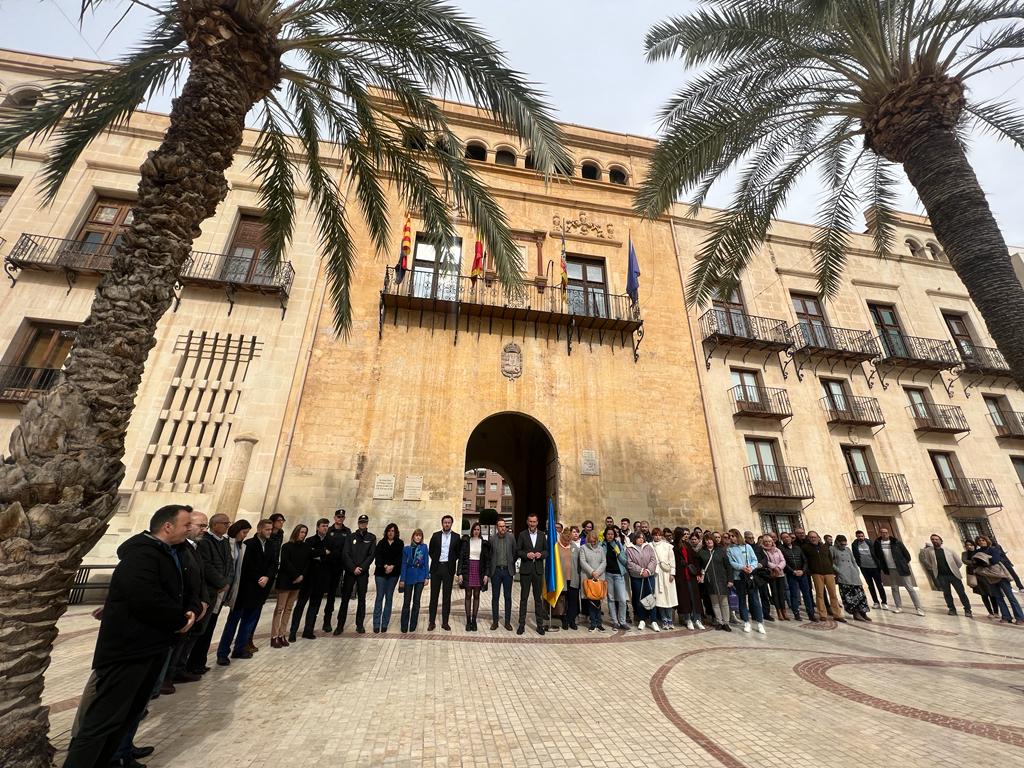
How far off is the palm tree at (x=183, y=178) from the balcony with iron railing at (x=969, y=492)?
17.4 m

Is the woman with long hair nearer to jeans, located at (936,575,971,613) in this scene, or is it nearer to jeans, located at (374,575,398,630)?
jeans, located at (374,575,398,630)

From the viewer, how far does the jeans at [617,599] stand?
723 cm

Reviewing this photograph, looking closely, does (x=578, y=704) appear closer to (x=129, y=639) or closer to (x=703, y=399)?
(x=129, y=639)

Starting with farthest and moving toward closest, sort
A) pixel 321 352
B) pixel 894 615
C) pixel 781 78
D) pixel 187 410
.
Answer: pixel 321 352 → pixel 187 410 → pixel 894 615 → pixel 781 78

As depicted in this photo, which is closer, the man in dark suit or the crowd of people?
the crowd of people

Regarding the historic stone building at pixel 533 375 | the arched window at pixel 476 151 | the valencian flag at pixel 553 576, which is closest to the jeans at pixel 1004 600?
the historic stone building at pixel 533 375

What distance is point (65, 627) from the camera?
6.61 metres

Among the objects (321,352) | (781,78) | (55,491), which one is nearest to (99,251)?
(321,352)

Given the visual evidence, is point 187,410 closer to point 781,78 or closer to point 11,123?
point 11,123

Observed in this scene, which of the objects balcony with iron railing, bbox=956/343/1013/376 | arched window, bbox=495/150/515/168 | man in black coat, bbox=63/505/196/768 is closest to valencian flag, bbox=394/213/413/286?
arched window, bbox=495/150/515/168

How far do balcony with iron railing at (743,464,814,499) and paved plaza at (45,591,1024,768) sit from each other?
706 centimetres

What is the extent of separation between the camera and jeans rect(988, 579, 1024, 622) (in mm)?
8391

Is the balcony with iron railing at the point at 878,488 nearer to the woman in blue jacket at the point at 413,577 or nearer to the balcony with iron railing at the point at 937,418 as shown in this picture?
the balcony with iron railing at the point at 937,418

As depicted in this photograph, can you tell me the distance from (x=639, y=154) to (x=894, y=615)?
17.1 metres
